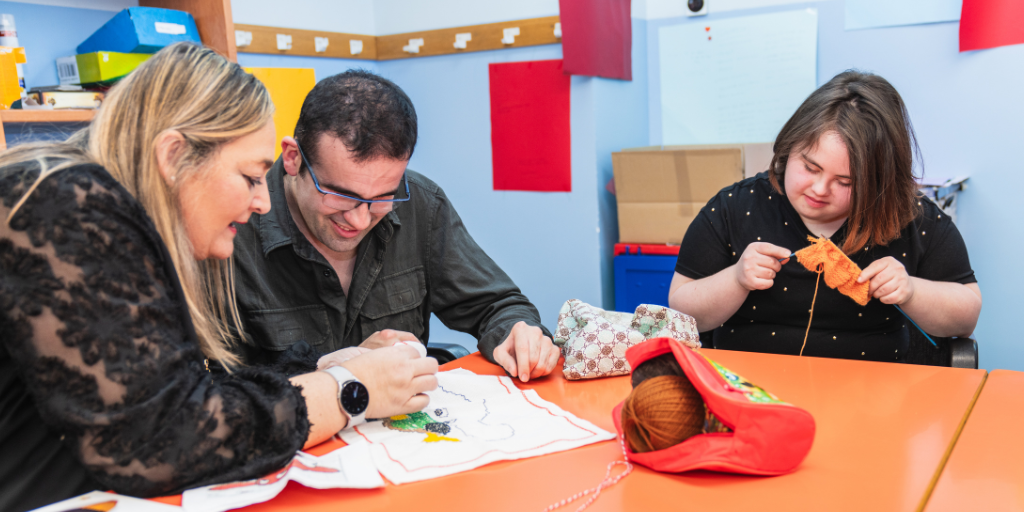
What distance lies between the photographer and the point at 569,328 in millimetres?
1431

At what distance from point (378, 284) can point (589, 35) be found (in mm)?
1671

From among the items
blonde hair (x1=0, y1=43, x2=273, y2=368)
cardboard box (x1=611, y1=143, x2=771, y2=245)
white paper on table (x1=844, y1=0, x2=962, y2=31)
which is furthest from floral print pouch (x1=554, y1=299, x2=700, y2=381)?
white paper on table (x1=844, y1=0, x2=962, y2=31)

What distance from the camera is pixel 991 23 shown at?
98.9 inches

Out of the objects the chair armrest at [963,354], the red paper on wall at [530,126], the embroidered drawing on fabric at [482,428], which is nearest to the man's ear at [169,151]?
the embroidered drawing on fabric at [482,428]

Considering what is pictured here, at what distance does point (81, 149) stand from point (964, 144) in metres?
2.86

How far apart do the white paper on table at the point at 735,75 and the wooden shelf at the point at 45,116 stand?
2315 millimetres

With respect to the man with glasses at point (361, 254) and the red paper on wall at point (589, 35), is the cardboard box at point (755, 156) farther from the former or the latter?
the man with glasses at point (361, 254)

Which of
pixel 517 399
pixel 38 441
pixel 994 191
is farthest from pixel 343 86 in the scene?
pixel 994 191

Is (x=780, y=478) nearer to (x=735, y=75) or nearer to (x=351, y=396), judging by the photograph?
(x=351, y=396)

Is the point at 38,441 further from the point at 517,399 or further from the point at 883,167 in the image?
the point at 883,167

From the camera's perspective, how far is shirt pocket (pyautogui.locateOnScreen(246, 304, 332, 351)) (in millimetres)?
1599

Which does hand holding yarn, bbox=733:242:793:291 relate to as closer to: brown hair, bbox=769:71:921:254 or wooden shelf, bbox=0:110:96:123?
brown hair, bbox=769:71:921:254

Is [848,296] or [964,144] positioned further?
[964,144]

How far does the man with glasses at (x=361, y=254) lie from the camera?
147cm
